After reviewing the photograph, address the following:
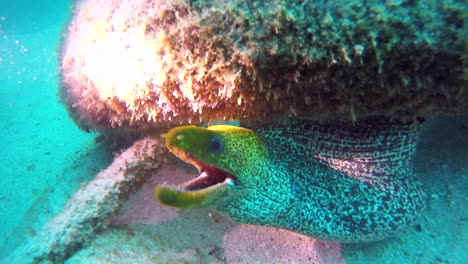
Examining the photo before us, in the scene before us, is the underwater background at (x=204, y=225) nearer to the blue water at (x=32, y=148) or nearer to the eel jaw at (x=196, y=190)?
the blue water at (x=32, y=148)

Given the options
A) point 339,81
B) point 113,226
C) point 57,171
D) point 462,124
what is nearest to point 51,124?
point 57,171

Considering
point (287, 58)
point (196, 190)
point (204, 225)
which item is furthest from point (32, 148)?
point (287, 58)

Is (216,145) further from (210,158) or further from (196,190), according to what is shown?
(196,190)

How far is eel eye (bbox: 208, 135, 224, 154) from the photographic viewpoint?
1610 millimetres

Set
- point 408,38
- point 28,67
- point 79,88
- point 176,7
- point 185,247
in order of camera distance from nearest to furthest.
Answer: point 408,38
point 176,7
point 185,247
point 79,88
point 28,67

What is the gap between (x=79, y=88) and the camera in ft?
9.63

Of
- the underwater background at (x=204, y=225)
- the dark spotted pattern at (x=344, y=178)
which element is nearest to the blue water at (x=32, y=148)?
the underwater background at (x=204, y=225)

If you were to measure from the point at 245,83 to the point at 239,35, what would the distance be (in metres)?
0.30

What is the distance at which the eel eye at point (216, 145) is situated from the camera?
1.61 meters

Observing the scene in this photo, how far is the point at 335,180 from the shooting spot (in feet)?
7.55

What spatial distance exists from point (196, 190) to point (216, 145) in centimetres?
30

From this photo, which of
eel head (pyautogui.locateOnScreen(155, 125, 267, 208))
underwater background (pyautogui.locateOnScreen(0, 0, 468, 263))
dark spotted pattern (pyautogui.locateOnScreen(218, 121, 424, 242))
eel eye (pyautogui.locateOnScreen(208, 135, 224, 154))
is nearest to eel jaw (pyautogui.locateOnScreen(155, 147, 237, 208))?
eel head (pyautogui.locateOnScreen(155, 125, 267, 208))

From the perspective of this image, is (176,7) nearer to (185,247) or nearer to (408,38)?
(408,38)

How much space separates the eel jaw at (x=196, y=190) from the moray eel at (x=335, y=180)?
0.29 meters
